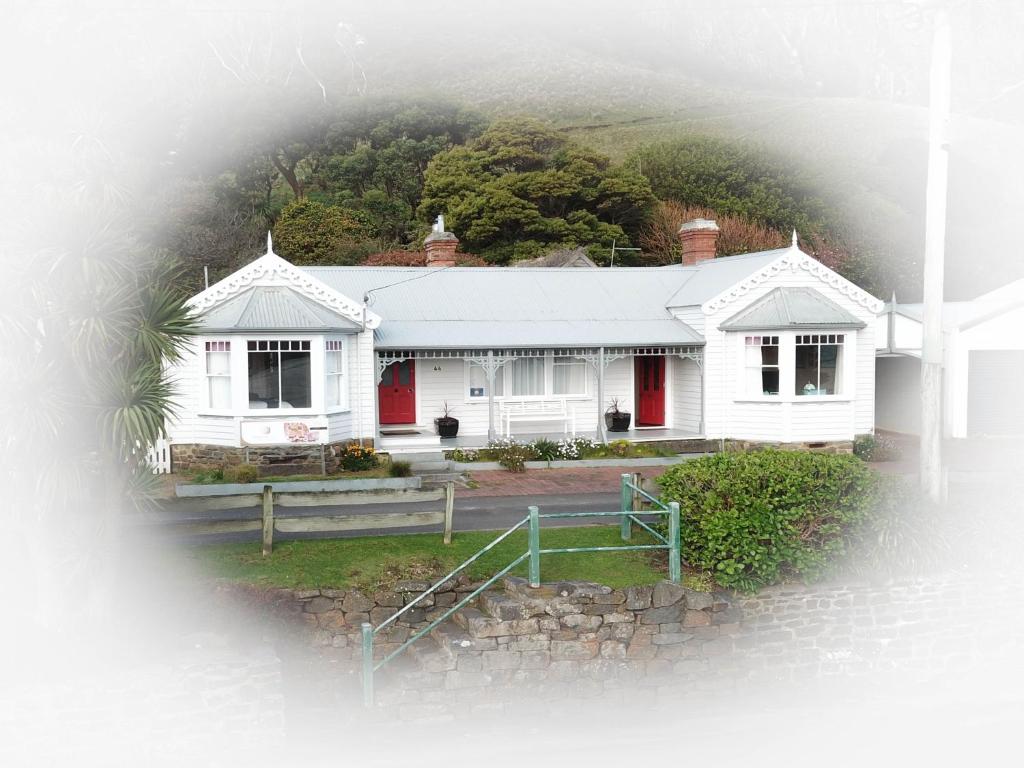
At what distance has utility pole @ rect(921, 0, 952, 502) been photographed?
1208 cm

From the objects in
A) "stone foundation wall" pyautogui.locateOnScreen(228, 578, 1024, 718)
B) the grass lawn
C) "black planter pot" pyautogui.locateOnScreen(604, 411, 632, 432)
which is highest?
"black planter pot" pyautogui.locateOnScreen(604, 411, 632, 432)

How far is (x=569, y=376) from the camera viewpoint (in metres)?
24.0

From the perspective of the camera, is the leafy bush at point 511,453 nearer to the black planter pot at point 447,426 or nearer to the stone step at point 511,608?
the black planter pot at point 447,426

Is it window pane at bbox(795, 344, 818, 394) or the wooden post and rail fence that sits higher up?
window pane at bbox(795, 344, 818, 394)

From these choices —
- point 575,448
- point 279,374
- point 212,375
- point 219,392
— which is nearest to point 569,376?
point 575,448

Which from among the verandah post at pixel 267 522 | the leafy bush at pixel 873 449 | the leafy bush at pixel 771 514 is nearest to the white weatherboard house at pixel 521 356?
the leafy bush at pixel 873 449

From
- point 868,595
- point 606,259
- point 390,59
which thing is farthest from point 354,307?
point 390,59

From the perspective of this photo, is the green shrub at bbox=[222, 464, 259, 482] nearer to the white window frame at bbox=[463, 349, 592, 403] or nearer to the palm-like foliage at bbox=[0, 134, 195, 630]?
the white window frame at bbox=[463, 349, 592, 403]

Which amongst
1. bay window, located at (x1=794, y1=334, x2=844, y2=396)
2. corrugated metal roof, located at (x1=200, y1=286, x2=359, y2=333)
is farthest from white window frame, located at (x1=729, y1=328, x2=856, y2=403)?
corrugated metal roof, located at (x1=200, y1=286, x2=359, y2=333)

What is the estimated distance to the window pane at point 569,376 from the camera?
2384cm

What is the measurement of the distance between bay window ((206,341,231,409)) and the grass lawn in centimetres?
846

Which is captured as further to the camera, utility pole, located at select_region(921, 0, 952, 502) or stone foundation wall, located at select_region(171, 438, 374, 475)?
stone foundation wall, located at select_region(171, 438, 374, 475)

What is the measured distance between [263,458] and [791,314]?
1270cm

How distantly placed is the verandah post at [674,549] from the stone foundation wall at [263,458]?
1044 cm
